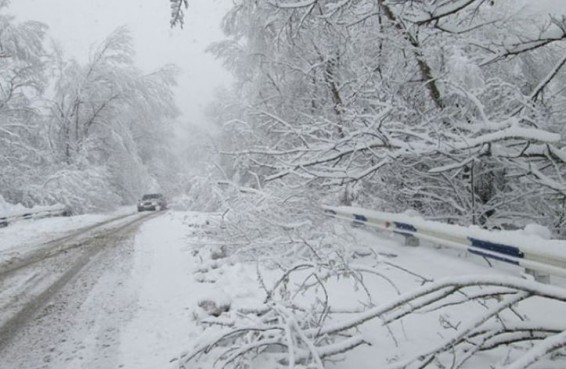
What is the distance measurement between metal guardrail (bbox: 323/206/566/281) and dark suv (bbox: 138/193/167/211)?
80.7 feet

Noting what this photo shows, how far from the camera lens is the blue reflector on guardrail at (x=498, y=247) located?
14.1 ft

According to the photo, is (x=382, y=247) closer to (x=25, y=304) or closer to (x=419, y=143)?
(x=419, y=143)

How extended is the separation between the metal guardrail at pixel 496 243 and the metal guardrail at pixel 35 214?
15.6 meters

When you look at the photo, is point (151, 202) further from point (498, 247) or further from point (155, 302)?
point (498, 247)

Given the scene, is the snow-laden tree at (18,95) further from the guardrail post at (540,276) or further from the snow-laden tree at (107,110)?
the guardrail post at (540,276)

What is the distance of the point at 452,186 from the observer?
745 cm

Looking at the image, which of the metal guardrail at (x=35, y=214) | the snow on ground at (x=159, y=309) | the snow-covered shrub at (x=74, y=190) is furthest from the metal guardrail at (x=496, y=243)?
the snow-covered shrub at (x=74, y=190)

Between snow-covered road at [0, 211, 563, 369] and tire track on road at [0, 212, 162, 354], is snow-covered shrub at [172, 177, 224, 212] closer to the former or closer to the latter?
tire track on road at [0, 212, 162, 354]

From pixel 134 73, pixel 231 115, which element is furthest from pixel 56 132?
pixel 231 115

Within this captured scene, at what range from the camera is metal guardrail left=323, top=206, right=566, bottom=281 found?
3895mm

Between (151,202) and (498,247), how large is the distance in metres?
27.2

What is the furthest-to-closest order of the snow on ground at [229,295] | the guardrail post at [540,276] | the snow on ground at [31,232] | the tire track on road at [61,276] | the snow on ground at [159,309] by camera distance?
1. the snow on ground at [31,232]
2. the tire track on road at [61,276]
3. the guardrail post at [540,276]
4. the snow on ground at [159,309]
5. the snow on ground at [229,295]

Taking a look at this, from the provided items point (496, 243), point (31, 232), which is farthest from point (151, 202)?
point (496, 243)

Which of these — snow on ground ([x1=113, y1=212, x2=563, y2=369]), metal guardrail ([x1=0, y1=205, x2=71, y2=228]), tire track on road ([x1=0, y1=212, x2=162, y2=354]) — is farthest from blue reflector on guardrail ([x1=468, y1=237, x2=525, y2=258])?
metal guardrail ([x1=0, y1=205, x2=71, y2=228])
